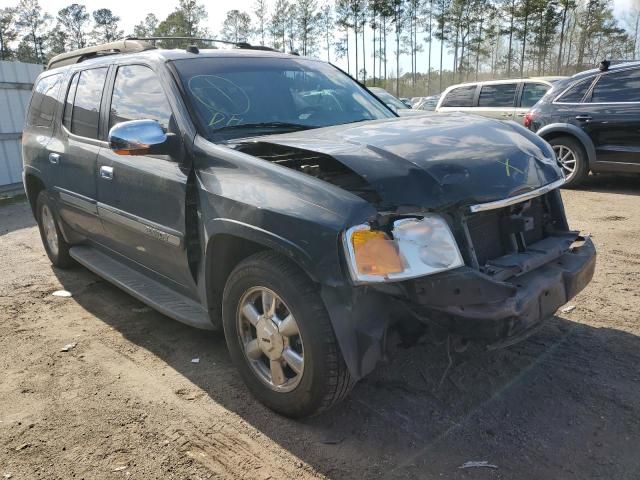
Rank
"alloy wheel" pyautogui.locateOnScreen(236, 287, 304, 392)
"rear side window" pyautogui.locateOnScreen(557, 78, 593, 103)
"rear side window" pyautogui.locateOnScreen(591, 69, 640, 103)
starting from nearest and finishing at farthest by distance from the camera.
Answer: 1. "alloy wheel" pyautogui.locateOnScreen(236, 287, 304, 392)
2. "rear side window" pyautogui.locateOnScreen(591, 69, 640, 103)
3. "rear side window" pyautogui.locateOnScreen(557, 78, 593, 103)

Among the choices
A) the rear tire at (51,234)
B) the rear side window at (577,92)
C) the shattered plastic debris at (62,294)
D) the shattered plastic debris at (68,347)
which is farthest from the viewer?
the rear side window at (577,92)

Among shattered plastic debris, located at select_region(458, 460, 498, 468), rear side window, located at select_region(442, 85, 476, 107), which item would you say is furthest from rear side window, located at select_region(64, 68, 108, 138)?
rear side window, located at select_region(442, 85, 476, 107)

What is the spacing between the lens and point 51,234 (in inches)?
215

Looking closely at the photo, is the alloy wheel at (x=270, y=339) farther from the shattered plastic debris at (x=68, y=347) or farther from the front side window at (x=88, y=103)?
the front side window at (x=88, y=103)

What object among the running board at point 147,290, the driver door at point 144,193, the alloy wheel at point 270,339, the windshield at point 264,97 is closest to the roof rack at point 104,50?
the driver door at point 144,193

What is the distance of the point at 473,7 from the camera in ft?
158

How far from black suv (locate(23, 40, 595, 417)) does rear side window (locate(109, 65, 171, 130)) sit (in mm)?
15

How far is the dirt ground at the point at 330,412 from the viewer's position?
2484mm

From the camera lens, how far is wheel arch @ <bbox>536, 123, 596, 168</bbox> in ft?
26.4

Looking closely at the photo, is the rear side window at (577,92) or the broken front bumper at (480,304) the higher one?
the rear side window at (577,92)

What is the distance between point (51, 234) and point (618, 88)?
768 cm

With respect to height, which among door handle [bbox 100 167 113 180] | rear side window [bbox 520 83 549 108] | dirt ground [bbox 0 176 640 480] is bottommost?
dirt ground [bbox 0 176 640 480]

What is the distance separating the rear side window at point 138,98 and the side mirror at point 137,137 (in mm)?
286

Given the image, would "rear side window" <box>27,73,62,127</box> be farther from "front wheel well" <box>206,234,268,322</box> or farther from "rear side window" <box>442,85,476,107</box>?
"rear side window" <box>442,85,476,107</box>
